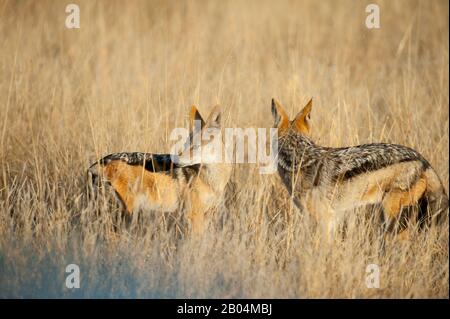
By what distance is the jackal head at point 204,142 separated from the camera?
19.6 ft

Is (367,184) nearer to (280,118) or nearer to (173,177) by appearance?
(280,118)

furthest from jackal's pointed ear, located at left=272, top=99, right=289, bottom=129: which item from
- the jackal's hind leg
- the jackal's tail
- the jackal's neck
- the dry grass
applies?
the jackal's tail

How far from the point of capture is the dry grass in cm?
529

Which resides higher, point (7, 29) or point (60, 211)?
point (7, 29)

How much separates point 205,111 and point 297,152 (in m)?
2.67

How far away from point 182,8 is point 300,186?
27.1 feet

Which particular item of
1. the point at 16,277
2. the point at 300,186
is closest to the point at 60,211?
the point at 16,277

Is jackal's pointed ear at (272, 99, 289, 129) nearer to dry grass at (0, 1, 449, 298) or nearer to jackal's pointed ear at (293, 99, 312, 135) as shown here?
jackal's pointed ear at (293, 99, 312, 135)

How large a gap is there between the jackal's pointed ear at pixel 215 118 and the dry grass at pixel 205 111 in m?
0.83

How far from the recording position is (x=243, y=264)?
210 inches

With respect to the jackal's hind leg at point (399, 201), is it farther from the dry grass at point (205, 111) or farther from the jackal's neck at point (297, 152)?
the jackal's neck at point (297, 152)

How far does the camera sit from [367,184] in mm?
5570

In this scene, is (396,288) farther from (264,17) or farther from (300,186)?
(264,17)
